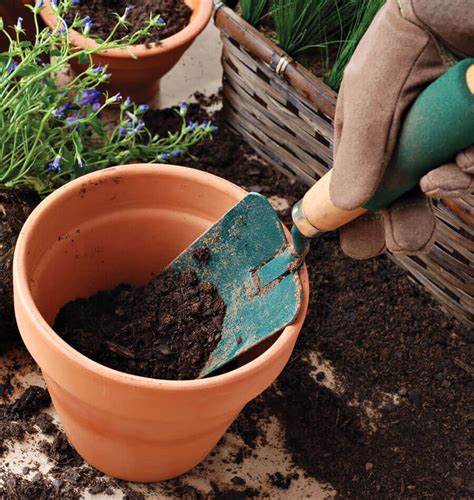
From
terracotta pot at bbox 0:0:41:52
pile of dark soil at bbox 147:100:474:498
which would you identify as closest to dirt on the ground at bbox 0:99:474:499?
pile of dark soil at bbox 147:100:474:498

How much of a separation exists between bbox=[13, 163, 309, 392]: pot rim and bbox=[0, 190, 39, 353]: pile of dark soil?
231 millimetres

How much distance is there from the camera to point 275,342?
1254 mm

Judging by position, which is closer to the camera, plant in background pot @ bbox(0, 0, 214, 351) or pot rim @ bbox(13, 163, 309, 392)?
pot rim @ bbox(13, 163, 309, 392)

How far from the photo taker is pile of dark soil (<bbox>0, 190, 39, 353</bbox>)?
4.98ft

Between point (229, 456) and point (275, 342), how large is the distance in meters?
0.40

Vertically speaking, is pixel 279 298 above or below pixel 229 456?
above

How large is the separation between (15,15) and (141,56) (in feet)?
1.21

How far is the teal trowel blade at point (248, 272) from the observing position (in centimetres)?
132

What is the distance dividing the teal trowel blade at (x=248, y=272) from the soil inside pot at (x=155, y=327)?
0.02 meters

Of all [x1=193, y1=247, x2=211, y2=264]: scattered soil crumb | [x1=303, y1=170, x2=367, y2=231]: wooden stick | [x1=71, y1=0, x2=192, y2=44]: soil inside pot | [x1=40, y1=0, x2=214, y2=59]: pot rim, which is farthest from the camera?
[x1=71, y1=0, x2=192, y2=44]: soil inside pot

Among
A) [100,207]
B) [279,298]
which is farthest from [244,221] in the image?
[100,207]

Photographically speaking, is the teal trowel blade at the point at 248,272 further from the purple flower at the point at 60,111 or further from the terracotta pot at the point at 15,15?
the terracotta pot at the point at 15,15

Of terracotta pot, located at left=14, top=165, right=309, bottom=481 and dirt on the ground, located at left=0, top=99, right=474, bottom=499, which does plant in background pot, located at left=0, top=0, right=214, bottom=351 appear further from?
dirt on the ground, located at left=0, top=99, right=474, bottom=499

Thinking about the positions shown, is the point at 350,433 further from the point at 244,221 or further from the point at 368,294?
the point at 244,221
